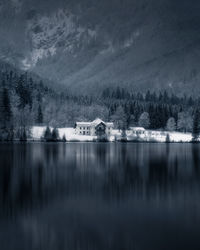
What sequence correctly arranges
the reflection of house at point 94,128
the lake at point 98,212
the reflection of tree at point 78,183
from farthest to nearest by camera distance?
the reflection of house at point 94,128, the reflection of tree at point 78,183, the lake at point 98,212

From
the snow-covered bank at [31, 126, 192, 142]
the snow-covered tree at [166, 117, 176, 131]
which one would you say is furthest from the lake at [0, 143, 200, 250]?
the snow-covered tree at [166, 117, 176, 131]

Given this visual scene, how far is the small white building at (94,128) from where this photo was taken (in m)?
180

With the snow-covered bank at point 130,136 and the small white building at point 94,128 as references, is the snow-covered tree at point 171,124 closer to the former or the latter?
the snow-covered bank at point 130,136

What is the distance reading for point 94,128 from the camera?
597 feet

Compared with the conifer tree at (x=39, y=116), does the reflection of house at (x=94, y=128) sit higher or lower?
lower

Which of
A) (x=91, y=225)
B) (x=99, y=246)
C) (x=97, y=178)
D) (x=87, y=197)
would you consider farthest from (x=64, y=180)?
(x=99, y=246)

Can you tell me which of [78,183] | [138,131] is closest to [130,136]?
[138,131]

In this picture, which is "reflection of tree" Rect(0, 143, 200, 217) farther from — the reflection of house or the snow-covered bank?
the reflection of house

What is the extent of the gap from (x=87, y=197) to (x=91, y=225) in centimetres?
904

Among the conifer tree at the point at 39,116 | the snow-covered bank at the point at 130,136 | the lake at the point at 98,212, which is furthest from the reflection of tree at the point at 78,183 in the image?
the conifer tree at the point at 39,116

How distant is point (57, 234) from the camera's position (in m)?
23.4

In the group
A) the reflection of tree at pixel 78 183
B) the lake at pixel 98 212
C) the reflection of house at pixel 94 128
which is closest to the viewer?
the lake at pixel 98 212

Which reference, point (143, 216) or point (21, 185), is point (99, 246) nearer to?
point (143, 216)

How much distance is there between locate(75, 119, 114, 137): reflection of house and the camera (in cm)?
17962
